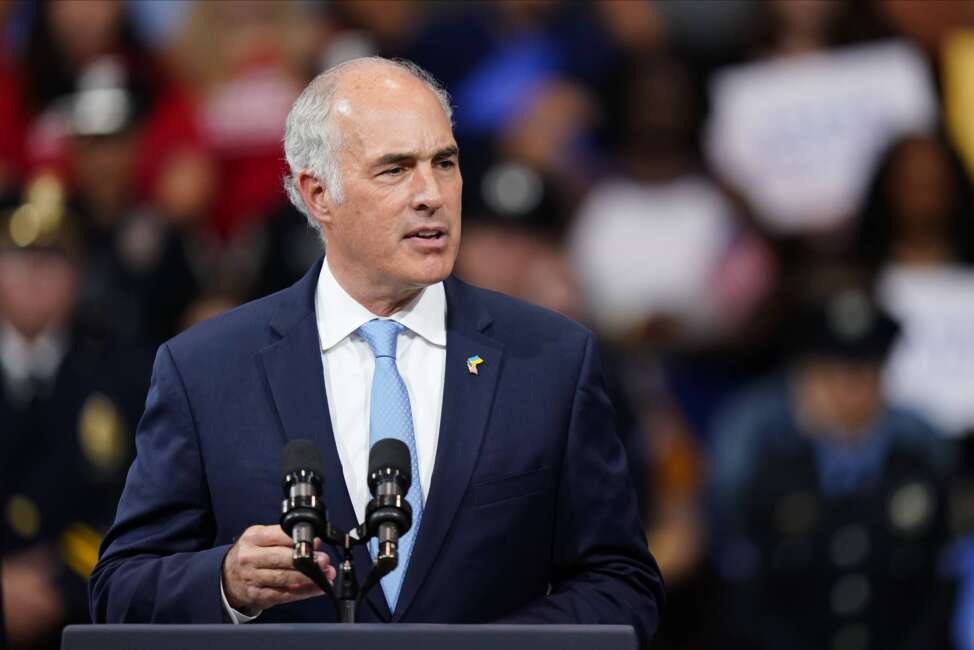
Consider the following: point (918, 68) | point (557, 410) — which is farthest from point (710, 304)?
point (557, 410)

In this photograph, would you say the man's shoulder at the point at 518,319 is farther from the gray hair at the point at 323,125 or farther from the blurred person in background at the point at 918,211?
the blurred person in background at the point at 918,211

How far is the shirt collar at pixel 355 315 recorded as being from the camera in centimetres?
283

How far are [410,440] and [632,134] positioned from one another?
3.59 metres

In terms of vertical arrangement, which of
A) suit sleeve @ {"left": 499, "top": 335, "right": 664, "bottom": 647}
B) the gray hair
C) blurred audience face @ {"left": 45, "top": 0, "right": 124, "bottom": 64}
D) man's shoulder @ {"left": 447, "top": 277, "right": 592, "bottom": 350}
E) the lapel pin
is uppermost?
blurred audience face @ {"left": 45, "top": 0, "right": 124, "bottom": 64}

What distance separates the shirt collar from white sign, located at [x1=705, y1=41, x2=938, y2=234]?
337 centimetres

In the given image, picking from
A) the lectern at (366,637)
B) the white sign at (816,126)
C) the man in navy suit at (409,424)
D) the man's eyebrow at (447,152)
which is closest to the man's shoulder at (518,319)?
the man in navy suit at (409,424)

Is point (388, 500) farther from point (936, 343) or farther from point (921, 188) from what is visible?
point (921, 188)

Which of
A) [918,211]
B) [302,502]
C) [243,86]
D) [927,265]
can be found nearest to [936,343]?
[927,265]

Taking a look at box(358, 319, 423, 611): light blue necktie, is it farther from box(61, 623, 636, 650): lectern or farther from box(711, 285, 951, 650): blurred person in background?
box(711, 285, 951, 650): blurred person in background

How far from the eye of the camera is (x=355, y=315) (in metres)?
2.84

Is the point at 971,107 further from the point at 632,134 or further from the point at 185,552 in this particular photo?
the point at 185,552

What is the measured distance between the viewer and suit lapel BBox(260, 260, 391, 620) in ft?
8.69

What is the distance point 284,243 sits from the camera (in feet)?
19.9

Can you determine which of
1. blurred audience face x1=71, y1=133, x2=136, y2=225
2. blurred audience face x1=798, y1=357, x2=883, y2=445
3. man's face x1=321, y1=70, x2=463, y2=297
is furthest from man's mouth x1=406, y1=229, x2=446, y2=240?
blurred audience face x1=71, y1=133, x2=136, y2=225
